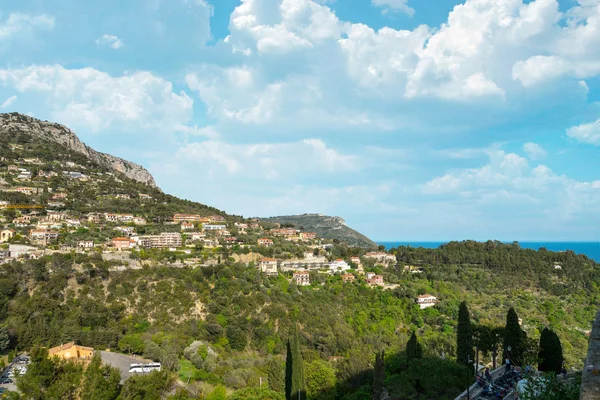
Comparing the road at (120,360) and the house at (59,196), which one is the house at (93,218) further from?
the road at (120,360)

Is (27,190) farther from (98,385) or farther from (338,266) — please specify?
(98,385)

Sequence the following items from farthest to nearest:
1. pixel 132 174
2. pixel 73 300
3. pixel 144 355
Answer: pixel 132 174 < pixel 73 300 < pixel 144 355

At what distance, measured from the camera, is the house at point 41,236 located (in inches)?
1732

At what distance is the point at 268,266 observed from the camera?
158 ft

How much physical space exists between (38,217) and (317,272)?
1556 inches

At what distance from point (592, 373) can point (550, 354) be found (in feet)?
62.0

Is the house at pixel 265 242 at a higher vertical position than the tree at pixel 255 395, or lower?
higher

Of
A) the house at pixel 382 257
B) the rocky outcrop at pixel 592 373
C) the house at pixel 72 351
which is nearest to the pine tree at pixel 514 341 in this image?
the rocky outcrop at pixel 592 373

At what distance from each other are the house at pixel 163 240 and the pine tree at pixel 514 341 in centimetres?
4108

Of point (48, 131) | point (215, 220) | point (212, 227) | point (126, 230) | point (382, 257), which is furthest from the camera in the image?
point (48, 131)

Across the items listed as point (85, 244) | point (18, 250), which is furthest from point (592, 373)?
point (85, 244)

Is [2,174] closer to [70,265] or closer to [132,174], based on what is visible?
[70,265]

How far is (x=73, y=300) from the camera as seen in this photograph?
32.7 metres

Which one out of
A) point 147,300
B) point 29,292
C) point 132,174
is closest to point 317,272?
point 147,300
